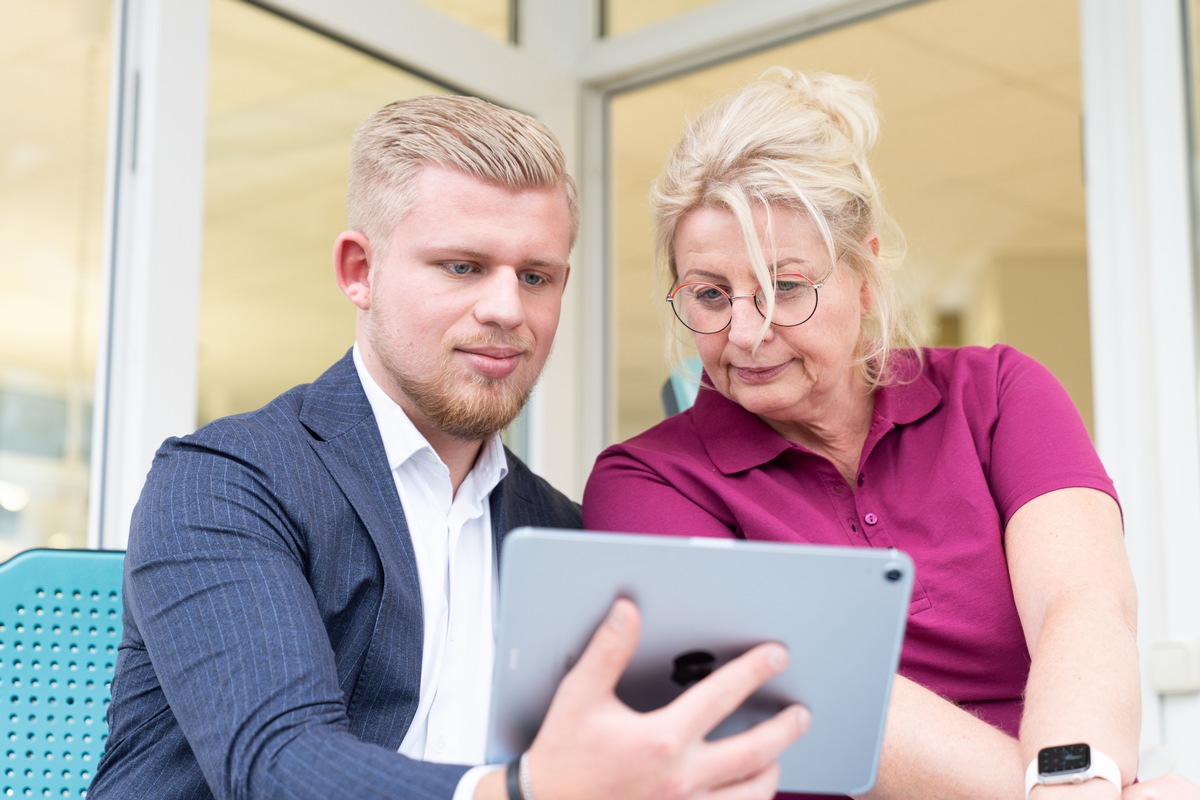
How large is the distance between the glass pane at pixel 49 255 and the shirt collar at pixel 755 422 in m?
1.22

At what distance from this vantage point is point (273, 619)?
0.94 metres

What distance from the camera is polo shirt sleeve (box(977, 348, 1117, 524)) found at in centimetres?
128

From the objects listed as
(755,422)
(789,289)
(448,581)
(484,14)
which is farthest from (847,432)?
(484,14)

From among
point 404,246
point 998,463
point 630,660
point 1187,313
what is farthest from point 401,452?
point 1187,313

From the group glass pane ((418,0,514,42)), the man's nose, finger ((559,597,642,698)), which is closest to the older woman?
the man's nose

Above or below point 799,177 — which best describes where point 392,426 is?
below

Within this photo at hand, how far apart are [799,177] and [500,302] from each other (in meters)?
0.36

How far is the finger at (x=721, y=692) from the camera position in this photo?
0.76m

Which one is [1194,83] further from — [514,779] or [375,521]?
[514,779]

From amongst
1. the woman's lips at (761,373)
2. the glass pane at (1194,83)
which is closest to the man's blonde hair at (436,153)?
the woman's lips at (761,373)

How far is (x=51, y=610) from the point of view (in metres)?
1.23

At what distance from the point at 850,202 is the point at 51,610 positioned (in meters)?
0.92

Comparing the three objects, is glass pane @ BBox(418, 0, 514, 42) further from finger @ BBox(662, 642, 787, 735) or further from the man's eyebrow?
finger @ BBox(662, 642, 787, 735)

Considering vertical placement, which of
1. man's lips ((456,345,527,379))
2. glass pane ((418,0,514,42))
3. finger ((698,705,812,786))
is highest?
glass pane ((418,0,514,42))
